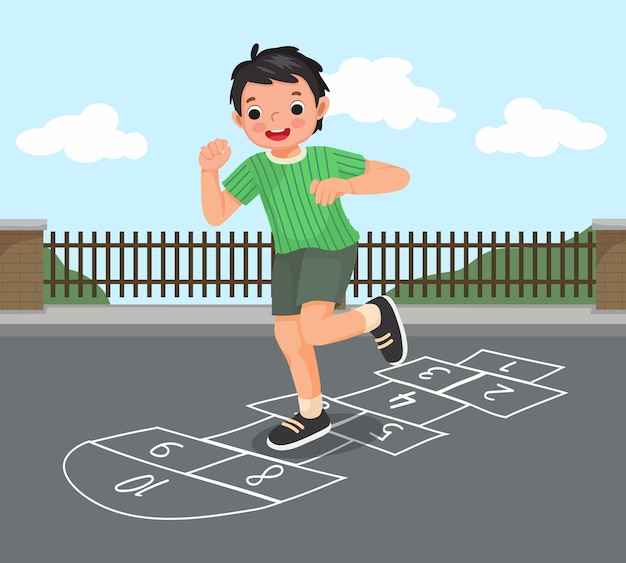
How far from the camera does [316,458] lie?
8.68m

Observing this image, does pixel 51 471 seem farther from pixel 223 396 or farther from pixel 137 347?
pixel 137 347

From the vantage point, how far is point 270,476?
27.3 ft

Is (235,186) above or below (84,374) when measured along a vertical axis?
above

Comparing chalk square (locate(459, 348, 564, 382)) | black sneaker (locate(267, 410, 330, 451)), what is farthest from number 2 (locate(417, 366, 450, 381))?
black sneaker (locate(267, 410, 330, 451))

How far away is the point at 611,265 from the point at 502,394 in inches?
194

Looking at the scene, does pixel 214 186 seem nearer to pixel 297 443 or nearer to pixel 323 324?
pixel 323 324

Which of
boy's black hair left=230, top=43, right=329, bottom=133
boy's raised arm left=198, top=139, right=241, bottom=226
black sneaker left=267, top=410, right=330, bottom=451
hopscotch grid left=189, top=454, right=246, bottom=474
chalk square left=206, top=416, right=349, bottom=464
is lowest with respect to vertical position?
hopscotch grid left=189, top=454, right=246, bottom=474

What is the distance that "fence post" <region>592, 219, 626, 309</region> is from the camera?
14.7m

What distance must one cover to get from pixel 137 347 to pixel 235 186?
435 cm

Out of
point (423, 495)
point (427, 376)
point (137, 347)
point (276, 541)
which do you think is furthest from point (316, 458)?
point (137, 347)

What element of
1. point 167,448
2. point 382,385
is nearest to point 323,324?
point 167,448

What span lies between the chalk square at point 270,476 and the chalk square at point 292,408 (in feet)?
3.36

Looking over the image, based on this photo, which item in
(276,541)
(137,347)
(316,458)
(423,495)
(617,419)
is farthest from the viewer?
(137,347)

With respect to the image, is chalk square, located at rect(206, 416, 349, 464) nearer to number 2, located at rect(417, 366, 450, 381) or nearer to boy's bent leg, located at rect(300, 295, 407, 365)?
boy's bent leg, located at rect(300, 295, 407, 365)
